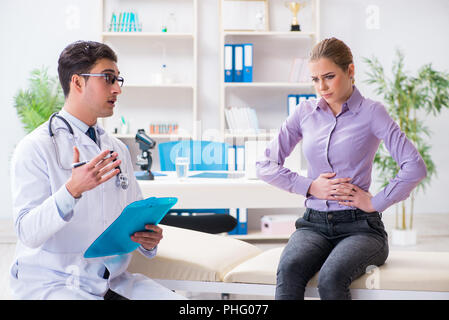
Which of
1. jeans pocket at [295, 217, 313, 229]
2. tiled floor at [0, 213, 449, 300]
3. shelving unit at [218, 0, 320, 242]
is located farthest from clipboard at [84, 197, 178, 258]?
shelving unit at [218, 0, 320, 242]

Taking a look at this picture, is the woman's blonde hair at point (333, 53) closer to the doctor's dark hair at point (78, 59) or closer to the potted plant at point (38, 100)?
the doctor's dark hair at point (78, 59)

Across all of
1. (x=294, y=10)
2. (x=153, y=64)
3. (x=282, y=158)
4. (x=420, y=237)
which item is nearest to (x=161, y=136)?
(x=153, y=64)

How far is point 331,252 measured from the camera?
166 cm

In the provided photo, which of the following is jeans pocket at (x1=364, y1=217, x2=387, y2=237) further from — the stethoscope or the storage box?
the storage box

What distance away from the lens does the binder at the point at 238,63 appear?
468 centimetres

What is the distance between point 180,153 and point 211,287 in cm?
206

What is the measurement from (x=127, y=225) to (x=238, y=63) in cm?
352

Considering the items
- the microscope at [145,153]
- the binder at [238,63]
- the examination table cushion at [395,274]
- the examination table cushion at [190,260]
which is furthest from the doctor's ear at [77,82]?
the binder at [238,63]

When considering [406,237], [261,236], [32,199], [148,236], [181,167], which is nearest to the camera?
[32,199]

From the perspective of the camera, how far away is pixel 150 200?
4.57 feet

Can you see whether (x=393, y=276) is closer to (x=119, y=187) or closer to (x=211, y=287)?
(x=211, y=287)

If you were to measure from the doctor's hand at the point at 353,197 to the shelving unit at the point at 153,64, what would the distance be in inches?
129

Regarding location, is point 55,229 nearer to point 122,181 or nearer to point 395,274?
point 122,181
